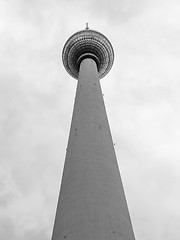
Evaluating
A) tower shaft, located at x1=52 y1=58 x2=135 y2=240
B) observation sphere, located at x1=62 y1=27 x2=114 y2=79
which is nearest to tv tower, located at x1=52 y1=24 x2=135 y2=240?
tower shaft, located at x1=52 y1=58 x2=135 y2=240

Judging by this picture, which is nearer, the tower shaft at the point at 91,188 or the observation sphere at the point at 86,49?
the tower shaft at the point at 91,188

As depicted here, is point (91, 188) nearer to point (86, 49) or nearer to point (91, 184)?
point (91, 184)

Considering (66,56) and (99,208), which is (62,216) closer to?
(99,208)

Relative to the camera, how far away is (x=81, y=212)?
19.4 m

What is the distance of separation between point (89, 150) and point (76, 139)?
2406 mm

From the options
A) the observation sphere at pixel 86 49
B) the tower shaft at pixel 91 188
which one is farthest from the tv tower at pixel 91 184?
the observation sphere at pixel 86 49

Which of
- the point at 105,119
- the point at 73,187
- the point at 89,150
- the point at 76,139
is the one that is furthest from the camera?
the point at 105,119

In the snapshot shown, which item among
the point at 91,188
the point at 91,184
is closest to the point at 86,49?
the point at 91,184

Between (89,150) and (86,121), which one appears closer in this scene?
(89,150)

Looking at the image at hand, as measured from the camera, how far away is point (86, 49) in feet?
147

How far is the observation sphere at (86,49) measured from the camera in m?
44.8

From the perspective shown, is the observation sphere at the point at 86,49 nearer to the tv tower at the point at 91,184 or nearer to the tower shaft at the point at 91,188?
the tv tower at the point at 91,184

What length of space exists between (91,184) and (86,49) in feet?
90.2

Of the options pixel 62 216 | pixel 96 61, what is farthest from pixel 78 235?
pixel 96 61
